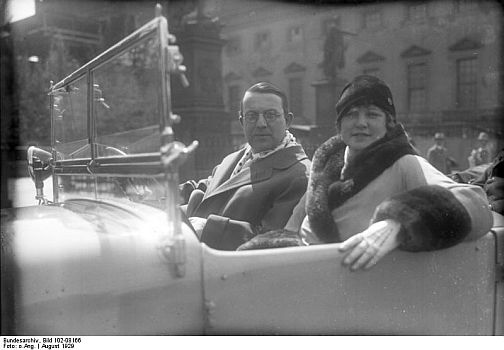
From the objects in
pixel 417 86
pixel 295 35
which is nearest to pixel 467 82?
pixel 417 86

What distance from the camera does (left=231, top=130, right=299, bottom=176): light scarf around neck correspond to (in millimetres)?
2045

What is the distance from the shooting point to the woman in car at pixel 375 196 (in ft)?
4.59

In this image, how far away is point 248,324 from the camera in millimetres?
1380

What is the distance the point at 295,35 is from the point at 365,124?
1.50 feet

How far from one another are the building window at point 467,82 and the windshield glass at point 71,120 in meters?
1.34

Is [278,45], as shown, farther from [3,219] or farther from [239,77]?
[3,219]

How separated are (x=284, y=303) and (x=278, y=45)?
41.1 inches

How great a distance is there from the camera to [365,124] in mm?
1595

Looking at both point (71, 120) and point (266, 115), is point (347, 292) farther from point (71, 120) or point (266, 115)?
point (71, 120)

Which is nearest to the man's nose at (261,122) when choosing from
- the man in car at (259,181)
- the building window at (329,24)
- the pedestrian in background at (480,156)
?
the man in car at (259,181)

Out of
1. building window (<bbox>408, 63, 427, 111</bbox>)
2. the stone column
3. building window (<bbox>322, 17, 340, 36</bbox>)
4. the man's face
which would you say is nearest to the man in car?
the man's face

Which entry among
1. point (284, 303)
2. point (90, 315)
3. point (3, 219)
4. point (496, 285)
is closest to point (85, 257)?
point (90, 315)

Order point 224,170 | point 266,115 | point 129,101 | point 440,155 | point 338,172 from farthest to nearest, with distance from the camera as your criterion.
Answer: point 440,155, point 224,170, point 266,115, point 338,172, point 129,101

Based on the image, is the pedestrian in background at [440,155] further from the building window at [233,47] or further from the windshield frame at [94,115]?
the windshield frame at [94,115]
